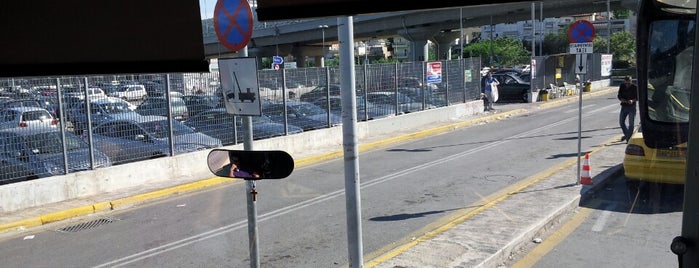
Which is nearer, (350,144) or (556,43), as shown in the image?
(350,144)

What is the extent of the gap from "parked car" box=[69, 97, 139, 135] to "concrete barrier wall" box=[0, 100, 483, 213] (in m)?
0.97

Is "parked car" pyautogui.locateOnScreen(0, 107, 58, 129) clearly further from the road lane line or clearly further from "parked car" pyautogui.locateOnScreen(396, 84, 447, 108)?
"parked car" pyautogui.locateOnScreen(396, 84, 447, 108)

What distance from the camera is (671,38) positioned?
345 cm

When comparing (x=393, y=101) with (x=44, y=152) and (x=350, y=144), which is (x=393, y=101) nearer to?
(x=44, y=152)

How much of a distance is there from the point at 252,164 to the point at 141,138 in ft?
28.4

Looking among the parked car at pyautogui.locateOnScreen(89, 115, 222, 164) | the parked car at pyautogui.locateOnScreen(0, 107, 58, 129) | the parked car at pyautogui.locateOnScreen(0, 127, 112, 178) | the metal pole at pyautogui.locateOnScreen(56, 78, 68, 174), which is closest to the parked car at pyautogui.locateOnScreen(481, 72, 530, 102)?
the parked car at pyautogui.locateOnScreen(89, 115, 222, 164)

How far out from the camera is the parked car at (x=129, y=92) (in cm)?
1117

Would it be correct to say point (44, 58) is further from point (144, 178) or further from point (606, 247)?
point (144, 178)

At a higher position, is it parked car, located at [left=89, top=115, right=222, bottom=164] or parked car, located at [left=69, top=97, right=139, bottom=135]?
parked car, located at [left=69, top=97, right=139, bottom=135]

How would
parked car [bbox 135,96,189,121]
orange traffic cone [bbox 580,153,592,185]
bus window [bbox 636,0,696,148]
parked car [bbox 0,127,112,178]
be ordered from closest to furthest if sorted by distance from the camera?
bus window [bbox 636,0,696,148]
orange traffic cone [bbox 580,153,592,185]
parked car [bbox 0,127,112,178]
parked car [bbox 135,96,189,121]

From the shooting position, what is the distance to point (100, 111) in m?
11.1

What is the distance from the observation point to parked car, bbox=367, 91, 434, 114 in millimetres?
19312

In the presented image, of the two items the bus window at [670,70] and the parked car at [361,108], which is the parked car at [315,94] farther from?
the bus window at [670,70]

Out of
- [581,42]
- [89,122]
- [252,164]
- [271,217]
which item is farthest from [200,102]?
[252,164]
